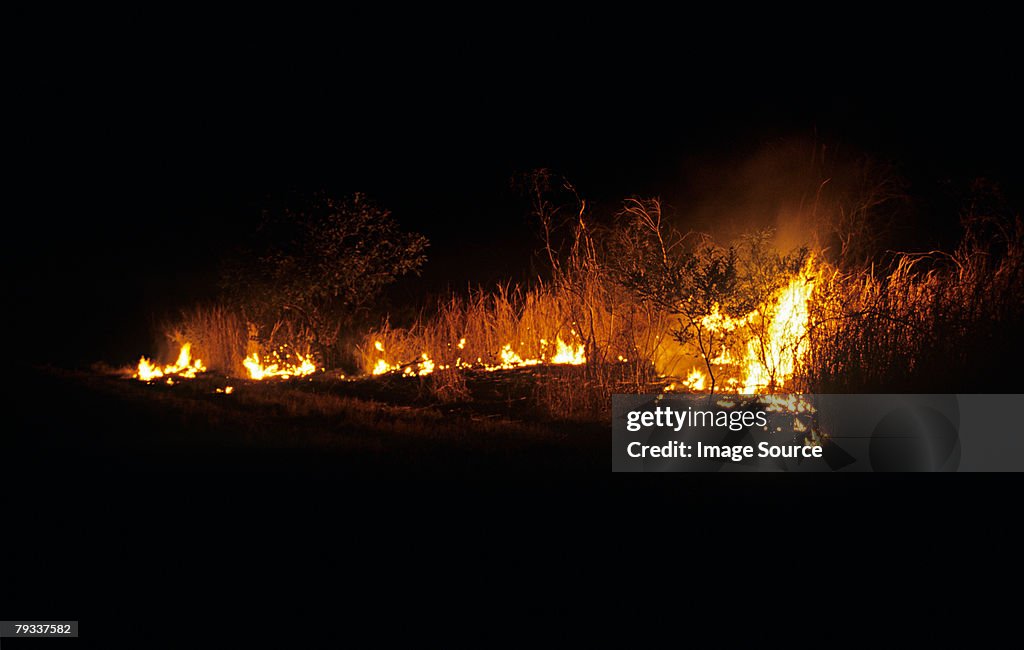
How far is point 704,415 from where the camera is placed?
898 cm

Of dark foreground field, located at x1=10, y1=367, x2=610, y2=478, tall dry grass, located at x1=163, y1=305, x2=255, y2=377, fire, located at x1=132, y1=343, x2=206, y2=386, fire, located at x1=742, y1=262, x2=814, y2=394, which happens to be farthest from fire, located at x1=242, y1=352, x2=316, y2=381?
fire, located at x1=742, y1=262, x2=814, y2=394

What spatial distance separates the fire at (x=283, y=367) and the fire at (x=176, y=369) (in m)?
1.46

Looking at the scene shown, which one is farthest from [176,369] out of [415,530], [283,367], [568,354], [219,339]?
[415,530]

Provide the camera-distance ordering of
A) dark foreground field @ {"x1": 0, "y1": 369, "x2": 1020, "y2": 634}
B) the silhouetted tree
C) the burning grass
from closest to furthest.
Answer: dark foreground field @ {"x1": 0, "y1": 369, "x2": 1020, "y2": 634} < the burning grass < the silhouetted tree

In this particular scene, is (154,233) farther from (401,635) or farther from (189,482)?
(401,635)

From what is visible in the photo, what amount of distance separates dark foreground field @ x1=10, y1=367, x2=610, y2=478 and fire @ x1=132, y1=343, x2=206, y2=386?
8.91 ft

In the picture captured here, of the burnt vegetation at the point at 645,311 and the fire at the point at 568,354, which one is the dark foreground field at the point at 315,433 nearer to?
the burnt vegetation at the point at 645,311

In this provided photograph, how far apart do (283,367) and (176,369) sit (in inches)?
133

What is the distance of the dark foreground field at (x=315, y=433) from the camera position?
290 inches

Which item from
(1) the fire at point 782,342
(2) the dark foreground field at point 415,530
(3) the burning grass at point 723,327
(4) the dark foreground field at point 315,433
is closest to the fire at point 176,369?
(4) the dark foreground field at point 315,433

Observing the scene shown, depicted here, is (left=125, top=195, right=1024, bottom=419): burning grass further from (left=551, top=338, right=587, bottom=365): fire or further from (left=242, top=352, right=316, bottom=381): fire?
(left=242, top=352, right=316, bottom=381): fire

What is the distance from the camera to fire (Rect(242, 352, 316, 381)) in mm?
15088

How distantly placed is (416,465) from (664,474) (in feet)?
6.61

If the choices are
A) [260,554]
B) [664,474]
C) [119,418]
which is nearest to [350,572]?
[260,554]
